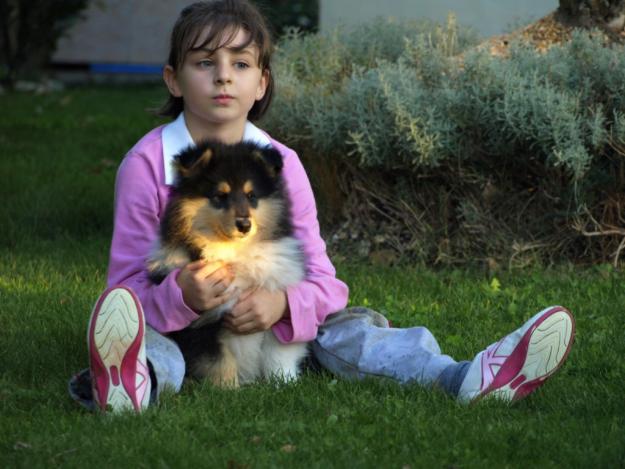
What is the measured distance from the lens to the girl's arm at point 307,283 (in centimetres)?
446

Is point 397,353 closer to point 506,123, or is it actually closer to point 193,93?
point 193,93

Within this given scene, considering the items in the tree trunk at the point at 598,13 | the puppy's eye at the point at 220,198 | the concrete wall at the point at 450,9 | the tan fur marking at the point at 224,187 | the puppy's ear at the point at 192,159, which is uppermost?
the tree trunk at the point at 598,13

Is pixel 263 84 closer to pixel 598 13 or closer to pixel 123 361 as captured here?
pixel 123 361

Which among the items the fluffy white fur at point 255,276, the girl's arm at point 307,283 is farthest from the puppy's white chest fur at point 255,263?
the girl's arm at point 307,283

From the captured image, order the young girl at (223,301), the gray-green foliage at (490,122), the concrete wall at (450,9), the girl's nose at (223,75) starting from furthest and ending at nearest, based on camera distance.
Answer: the concrete wall at (450,9), the gray-green foliage at (490,122), the girl's nose at (223,75), the young girl at (223,301)

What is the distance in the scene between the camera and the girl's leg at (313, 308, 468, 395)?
14.7 feet

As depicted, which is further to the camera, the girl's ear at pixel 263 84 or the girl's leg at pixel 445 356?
the girl's ear at pixel 263 84

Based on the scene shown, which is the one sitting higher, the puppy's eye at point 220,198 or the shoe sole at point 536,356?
the puppy's eye at point 220,198

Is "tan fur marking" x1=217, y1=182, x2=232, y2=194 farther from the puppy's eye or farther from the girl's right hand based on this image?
the girl's right hand

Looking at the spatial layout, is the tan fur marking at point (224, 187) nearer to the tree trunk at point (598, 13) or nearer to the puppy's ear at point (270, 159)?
the puppy's ear at point (270, 159)

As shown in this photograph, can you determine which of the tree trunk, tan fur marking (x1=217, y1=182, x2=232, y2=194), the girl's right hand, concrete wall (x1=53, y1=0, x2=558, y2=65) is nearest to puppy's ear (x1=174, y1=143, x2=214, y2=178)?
tan fur marking (x1=217, y1=182, x2=232, y2=194)

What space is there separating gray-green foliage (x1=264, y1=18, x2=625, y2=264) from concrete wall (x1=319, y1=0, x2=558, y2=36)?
407cm

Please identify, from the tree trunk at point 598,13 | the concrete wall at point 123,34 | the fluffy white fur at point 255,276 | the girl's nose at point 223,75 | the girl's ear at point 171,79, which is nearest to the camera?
the fluffy white fur at point 255,276

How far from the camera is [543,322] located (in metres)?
4.15
